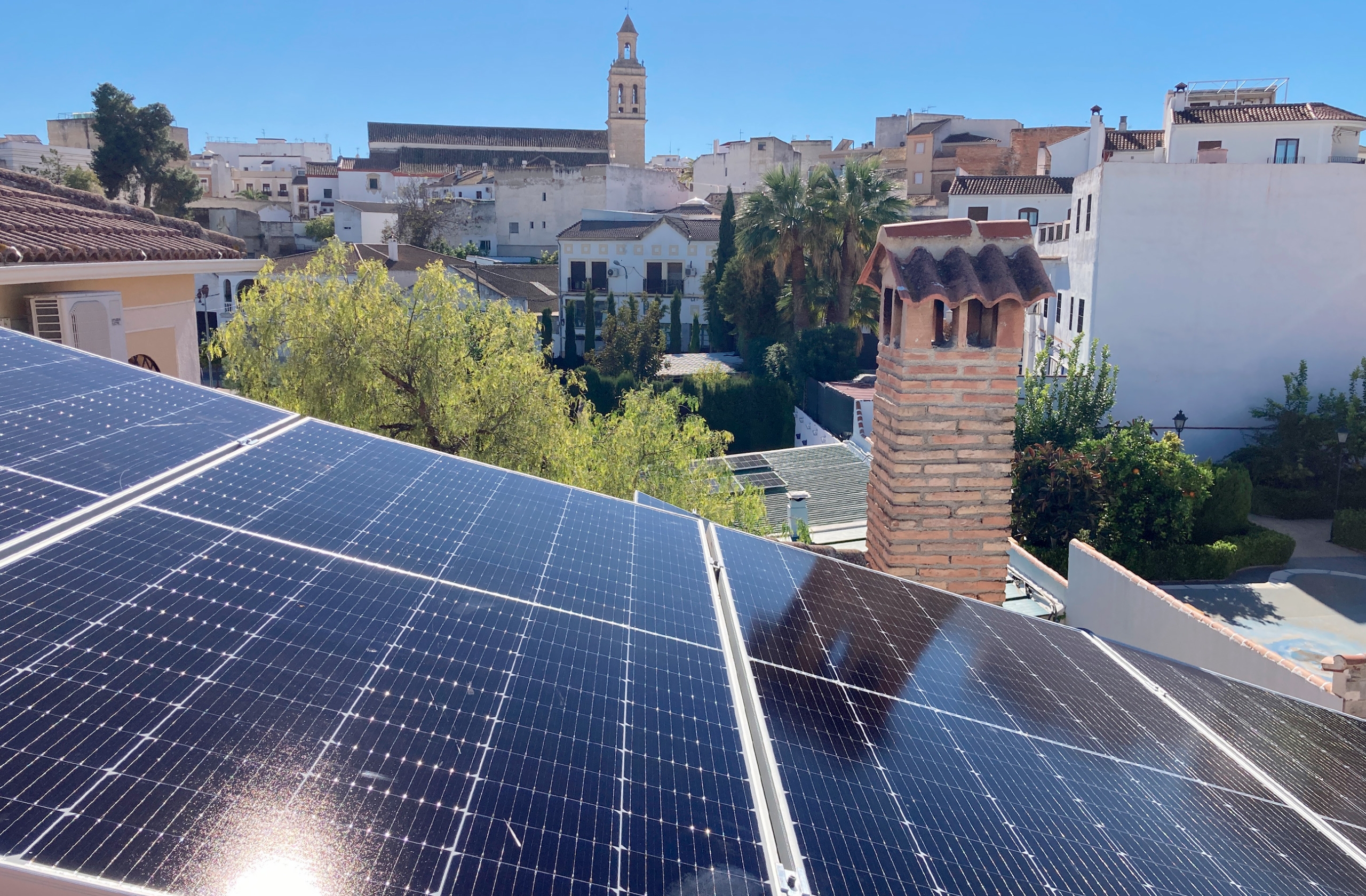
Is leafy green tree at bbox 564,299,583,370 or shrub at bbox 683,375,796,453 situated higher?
leafy green tree at bbox 564,299,583,370

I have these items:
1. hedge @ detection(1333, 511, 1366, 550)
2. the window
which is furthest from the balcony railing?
hedge @ detection(1333, 511, 1366, 550)

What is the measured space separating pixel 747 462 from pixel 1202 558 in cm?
1146

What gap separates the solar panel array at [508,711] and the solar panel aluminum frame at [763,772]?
0.04 ft

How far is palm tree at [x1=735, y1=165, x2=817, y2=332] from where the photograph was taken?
41406 millimetres

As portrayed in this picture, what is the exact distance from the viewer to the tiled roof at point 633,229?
5612cm

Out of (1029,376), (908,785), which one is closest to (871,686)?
(908,785)

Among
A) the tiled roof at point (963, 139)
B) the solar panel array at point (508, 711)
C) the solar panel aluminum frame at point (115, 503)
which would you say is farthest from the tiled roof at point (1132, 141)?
the solar panel aluminum frame at point (115, 503)

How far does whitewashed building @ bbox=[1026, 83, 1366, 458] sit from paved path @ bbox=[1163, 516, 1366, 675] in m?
5.44

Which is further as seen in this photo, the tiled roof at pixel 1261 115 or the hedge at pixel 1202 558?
the tiled roof at pixel 1261 115

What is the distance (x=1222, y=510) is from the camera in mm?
23266

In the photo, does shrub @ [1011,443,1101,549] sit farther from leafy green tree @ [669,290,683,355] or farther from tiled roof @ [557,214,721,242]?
tiled roof @ [557,214,721,242]

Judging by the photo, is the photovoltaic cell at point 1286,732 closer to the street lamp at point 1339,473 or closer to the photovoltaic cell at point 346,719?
the photovoltaic cell at point 346,719

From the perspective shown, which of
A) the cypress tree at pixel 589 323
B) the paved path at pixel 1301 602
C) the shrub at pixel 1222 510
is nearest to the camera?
the paved path at pixel 1301 602

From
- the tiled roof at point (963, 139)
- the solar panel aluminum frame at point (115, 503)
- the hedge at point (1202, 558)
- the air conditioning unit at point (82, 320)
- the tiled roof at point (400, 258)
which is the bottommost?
the hedge at point (1202, 558)
